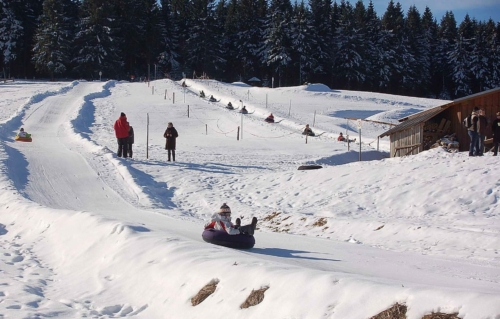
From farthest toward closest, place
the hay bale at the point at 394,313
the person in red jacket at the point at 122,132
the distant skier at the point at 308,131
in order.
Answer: the distant skier at the point at 308,131
the person in red jacket at the point at 122,132
the hay bale at the point at 394,313

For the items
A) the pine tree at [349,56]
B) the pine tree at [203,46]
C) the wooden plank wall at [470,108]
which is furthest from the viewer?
the pine tree at [203,46]

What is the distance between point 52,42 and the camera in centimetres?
7562

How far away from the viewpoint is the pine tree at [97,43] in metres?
80.0

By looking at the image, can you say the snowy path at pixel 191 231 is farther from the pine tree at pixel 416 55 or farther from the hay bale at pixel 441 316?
the pine tree at pixel 416 55

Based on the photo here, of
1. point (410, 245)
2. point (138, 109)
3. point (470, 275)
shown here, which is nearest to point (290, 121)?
point (138, 109)

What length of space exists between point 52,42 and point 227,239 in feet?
238

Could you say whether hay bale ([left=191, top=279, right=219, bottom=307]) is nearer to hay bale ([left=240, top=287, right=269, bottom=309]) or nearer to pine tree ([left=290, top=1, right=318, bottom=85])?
hay bale ([left=240, top=287, right=269, bottom=309])

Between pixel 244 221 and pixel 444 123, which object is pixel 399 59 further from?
pixel 244 221

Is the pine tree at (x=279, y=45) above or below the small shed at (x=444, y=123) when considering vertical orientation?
above

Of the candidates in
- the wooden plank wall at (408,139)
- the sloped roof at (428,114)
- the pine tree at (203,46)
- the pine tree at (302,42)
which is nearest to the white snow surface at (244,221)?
the wooden plank wall at (408,139)

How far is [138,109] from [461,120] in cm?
2894

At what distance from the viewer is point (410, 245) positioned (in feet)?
39.8

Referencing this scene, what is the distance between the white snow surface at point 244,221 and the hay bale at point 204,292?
2.5 inches

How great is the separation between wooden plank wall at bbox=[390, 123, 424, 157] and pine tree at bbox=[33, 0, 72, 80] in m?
57.4
